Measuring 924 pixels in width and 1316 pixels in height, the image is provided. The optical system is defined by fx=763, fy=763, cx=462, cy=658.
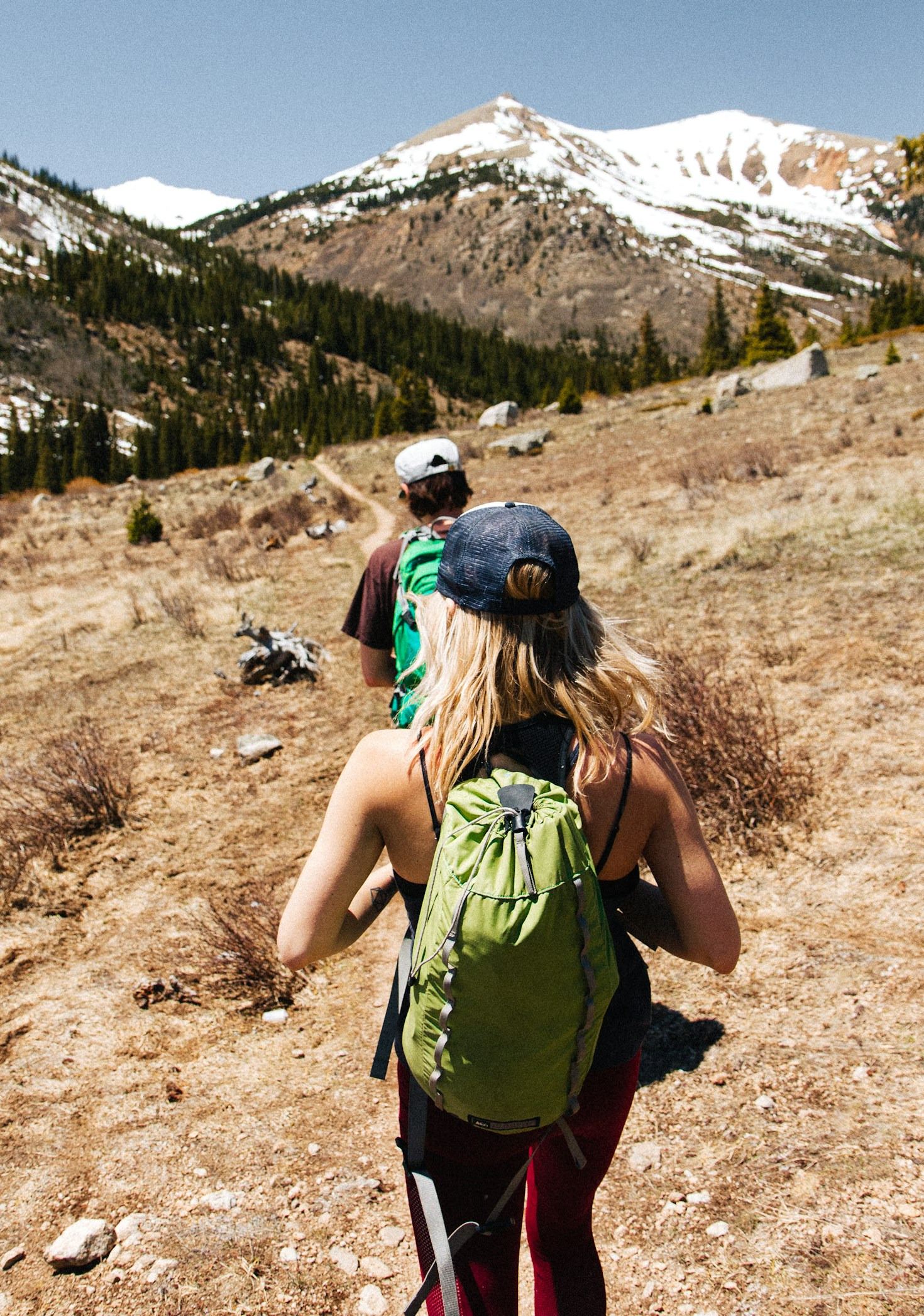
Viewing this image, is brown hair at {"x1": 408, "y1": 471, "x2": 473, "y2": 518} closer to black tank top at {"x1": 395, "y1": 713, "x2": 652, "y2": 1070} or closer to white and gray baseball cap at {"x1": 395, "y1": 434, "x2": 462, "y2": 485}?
white and gray baseball cap at {"x1": 395, "y1": 434, "x2": 462, "y2": 485}

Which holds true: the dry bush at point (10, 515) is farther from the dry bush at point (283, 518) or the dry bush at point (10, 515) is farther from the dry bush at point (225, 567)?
the dry bush at point (225, 567)

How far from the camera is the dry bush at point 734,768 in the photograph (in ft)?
Result: 14.8

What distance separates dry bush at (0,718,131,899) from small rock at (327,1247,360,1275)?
135 inches

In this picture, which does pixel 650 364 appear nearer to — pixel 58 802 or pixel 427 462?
pixel 58 802

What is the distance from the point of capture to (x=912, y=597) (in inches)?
269

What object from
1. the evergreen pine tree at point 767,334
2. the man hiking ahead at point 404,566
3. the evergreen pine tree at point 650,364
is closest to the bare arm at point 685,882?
the man hiking ahead at point 404,566

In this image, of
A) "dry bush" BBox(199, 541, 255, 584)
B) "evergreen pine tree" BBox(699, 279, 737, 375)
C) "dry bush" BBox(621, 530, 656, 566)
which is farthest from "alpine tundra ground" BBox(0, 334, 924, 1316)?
"evergreen pine tree" BBox(699, 279, 737, 375)

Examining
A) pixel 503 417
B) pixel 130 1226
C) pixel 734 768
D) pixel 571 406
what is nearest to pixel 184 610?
pixel 734 768

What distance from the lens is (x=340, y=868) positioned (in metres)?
1.51

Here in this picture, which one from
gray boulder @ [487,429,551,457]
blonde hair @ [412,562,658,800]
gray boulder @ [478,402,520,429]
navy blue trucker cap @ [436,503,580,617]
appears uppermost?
gray boulder @ [478,402,520,429]

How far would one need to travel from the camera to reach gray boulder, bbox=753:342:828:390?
24.6 metres

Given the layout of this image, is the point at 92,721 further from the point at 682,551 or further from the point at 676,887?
the point at 676,887

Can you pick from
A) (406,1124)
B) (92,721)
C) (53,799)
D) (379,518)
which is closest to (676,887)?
(406,1124)

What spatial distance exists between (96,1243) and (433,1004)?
235 centimetres
